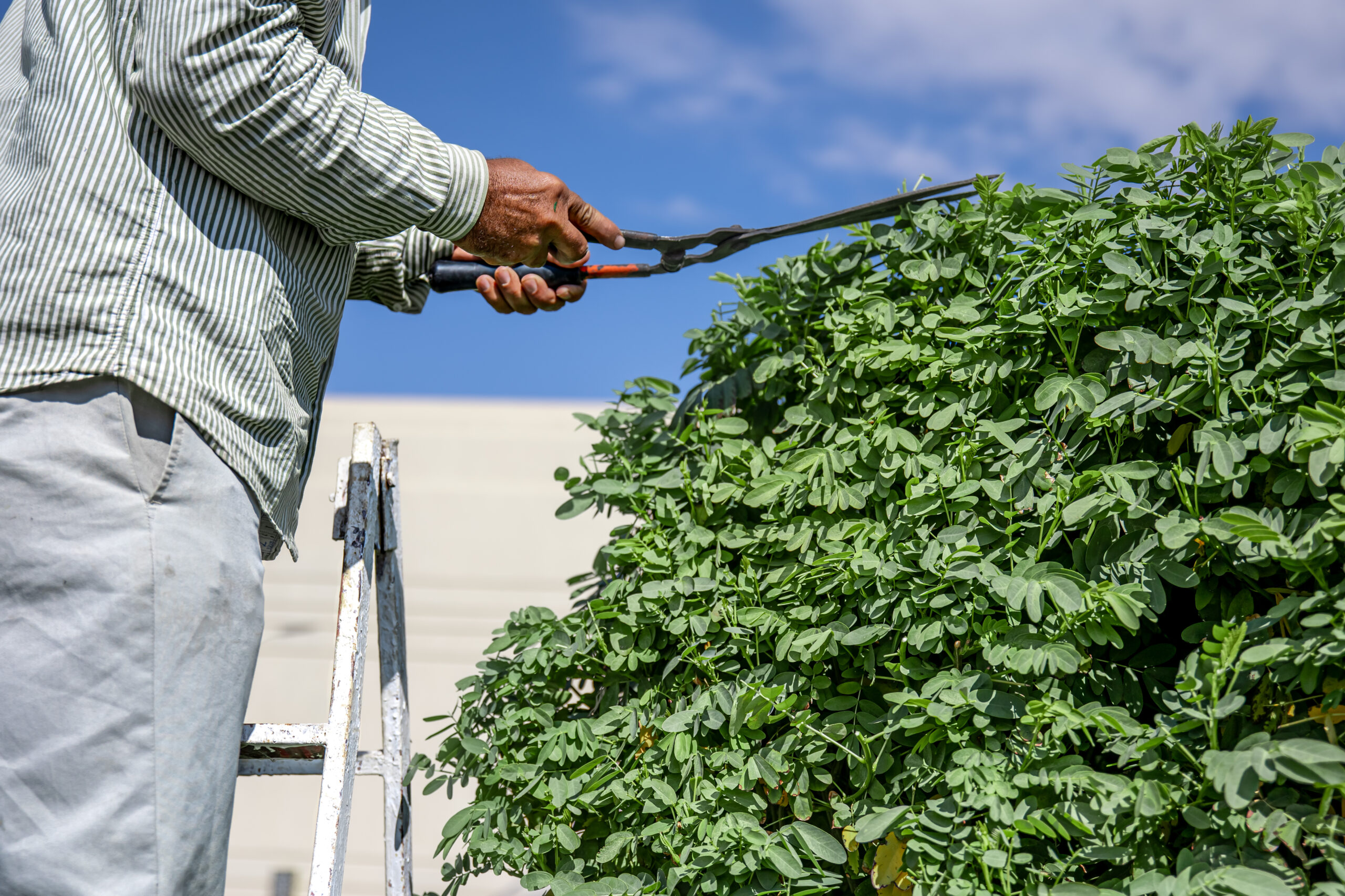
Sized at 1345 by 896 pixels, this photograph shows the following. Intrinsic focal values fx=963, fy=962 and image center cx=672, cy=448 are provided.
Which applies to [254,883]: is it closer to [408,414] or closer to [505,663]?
[505,663]

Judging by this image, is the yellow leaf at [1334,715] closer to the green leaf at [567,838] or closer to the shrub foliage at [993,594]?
the shrub foliage at [993,594]

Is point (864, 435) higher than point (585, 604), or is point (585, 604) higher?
point (864, 435)

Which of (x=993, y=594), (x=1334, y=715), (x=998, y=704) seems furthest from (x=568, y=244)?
(x=1334, y=715)

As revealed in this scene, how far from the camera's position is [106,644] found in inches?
50.4

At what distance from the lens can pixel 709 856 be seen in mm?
1382

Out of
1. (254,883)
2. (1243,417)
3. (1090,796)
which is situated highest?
(1243,417)

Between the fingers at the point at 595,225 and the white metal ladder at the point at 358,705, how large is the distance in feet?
1.92

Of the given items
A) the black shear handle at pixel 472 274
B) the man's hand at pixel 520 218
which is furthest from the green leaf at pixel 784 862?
the black shear handle at pixel 472 274

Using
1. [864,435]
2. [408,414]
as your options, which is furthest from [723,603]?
[408,414]

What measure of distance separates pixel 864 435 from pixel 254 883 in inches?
146

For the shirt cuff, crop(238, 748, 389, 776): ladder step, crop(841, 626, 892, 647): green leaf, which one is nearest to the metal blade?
the shirt cuff

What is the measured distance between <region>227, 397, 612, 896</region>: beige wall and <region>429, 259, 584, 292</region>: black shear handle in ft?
9.47

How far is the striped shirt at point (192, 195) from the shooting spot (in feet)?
4.26

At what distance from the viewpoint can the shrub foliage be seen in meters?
1.11
